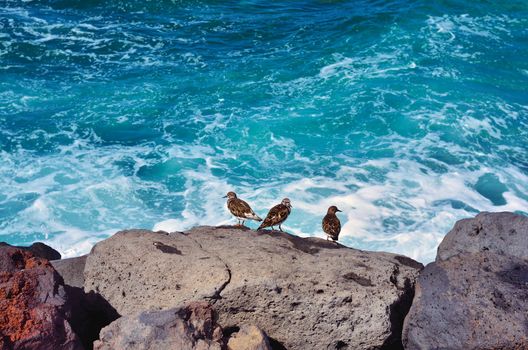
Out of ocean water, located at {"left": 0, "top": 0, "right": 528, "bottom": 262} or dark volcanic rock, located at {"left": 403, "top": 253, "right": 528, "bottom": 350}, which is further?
ocean water, located at {"left": 0, "top": 0, "right": 528, "bottom": 262}

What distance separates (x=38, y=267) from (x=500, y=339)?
13.7 feet

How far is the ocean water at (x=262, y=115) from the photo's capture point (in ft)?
40.5

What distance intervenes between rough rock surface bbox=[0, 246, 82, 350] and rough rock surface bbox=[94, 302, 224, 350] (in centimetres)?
34

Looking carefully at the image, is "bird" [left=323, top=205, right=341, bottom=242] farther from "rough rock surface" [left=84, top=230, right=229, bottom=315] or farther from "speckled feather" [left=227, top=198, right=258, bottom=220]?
"rough rock surface" [left=84, top=230, right=229, bottom=315]

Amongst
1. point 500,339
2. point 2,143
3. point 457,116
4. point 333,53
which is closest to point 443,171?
point 457,116

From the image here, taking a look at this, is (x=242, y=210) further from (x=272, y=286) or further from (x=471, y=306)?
(x=471, y=306)

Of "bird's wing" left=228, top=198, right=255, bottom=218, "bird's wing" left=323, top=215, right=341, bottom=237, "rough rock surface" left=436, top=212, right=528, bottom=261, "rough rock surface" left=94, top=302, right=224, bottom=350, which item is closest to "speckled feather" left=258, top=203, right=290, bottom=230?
"bird's wing" left=228, top=198, right=255, bottom=218

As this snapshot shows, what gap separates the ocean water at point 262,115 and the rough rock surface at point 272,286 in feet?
14.3

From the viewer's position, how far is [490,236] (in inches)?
283

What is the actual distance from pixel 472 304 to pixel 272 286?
1.86 meters

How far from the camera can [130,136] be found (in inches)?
590

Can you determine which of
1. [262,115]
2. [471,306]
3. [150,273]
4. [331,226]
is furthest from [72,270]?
[262,115]

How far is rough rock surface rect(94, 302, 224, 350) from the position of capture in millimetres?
5586

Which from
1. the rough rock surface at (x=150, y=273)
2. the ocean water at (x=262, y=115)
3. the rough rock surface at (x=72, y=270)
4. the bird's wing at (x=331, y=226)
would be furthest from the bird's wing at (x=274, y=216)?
the ocean water at (x=262, y=115)
